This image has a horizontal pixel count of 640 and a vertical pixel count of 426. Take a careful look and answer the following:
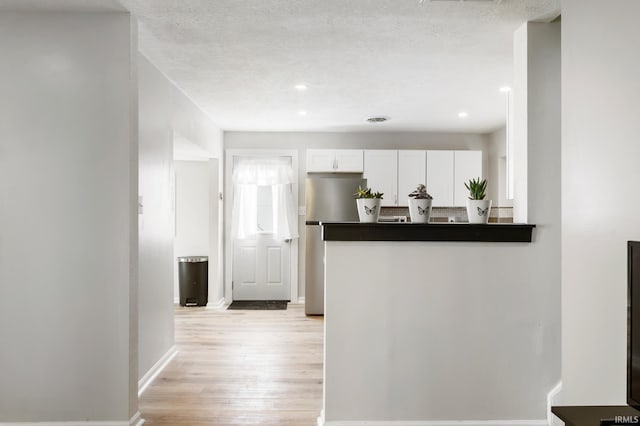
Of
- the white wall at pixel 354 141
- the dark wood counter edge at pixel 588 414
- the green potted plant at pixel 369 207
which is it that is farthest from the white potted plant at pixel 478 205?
the white wall at pixel 354 141

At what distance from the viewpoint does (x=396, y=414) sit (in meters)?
2.57

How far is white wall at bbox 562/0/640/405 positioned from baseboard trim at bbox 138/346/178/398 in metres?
2.76

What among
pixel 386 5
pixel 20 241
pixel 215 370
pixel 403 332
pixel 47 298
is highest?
pixel 386 5

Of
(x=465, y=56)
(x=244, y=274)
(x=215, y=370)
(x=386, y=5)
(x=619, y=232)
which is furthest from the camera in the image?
(x=244, y=274)

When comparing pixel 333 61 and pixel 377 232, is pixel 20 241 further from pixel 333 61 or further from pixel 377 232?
pixel 333 61

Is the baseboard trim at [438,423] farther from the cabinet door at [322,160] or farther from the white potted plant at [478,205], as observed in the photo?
the cabinet door at [322,160]

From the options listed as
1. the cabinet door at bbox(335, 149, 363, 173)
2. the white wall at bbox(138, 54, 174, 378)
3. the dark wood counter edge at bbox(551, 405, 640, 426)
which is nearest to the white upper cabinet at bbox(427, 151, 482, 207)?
the cabinet door at bbox(335, 149, 363, 173)

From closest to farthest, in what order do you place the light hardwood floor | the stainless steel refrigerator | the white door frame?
the light hardwood floor, the stainless steel refrigerator, the white door frame

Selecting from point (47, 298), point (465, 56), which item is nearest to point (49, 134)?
point (47, 298)

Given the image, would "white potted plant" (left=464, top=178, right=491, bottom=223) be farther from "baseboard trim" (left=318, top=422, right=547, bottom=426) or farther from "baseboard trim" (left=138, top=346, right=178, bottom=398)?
"baseboard trim" (left=138, top=346, right=178, bottom=398)

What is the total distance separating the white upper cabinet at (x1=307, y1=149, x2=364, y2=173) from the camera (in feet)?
20.2

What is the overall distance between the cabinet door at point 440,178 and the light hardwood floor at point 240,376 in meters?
2.43

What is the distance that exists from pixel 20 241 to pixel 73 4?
1394 millimetres

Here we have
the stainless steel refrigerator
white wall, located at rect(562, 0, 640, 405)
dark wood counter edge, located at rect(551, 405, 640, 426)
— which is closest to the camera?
dark wood counter edge, located at rect(551, 405, 640, 426)
